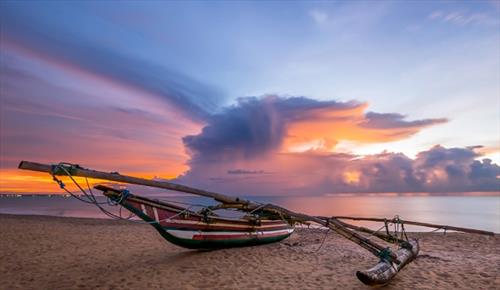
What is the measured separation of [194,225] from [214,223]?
0.75m

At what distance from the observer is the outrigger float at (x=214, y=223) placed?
6.32 m

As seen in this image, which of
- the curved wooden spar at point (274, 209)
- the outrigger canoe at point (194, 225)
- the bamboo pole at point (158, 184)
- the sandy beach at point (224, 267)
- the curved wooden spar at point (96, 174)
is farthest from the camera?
the outrigger canoe at point (194, 225)

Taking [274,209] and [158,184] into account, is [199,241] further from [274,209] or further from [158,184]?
[158,184]

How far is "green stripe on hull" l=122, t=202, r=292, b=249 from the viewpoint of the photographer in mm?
7891

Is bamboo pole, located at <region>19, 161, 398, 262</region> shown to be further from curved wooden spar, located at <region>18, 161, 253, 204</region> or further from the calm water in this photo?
the calm water

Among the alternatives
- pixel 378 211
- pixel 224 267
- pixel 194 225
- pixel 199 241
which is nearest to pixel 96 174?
pixel 194 225

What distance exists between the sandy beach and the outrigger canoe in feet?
1.42

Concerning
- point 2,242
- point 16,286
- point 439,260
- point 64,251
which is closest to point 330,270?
point 439,260

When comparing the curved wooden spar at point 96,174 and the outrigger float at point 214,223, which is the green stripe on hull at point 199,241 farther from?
the curved wooden spar at point 96,174

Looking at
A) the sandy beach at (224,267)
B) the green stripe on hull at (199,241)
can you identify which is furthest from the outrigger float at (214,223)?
the sandy beach at (224,267)

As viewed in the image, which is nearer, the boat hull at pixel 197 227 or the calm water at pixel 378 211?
the boat hull at pixel 197 227

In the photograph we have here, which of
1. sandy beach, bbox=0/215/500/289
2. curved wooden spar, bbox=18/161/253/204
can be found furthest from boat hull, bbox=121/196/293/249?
curved wooden spar, bbox=18/161/253/204

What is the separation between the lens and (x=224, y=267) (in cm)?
854

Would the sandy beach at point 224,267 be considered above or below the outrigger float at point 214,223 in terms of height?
below
